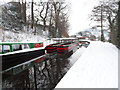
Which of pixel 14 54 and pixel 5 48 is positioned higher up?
pixel 5 48

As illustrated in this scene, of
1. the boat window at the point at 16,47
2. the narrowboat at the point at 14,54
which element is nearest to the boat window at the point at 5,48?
the narrowboat at the point at 14,54

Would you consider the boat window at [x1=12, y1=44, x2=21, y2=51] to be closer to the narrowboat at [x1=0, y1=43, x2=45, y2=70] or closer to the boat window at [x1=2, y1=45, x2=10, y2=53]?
the narrowboat at [x1=0, y1=43, x2=45, y2=70]

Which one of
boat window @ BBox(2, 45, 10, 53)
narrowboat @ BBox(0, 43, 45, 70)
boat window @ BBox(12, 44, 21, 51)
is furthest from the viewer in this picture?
boat window @ BBox(12, 44, 21, 51)

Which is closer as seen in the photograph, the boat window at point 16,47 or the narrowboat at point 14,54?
the narrowboat at point 14,54

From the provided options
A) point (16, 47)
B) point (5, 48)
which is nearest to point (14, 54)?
point (5, 48)

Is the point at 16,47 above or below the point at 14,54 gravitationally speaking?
above

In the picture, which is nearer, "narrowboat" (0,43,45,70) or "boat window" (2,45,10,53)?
"narrowboat" (0,43,45,70)

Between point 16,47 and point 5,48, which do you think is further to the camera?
point 16,47

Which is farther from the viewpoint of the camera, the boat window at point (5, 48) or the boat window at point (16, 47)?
the boat window at point (16, 47)

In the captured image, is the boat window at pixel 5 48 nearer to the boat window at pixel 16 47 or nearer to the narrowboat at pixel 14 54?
the narrowboat at pixel 14 54

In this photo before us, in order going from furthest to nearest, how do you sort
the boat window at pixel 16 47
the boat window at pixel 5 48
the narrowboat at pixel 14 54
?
the boat window at pixel 16 47, the boat window at pixel 5 48, the narrowboat at pixel 14 54

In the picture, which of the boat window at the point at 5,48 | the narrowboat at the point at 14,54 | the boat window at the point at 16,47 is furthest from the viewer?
the boat window at the point at 16,47

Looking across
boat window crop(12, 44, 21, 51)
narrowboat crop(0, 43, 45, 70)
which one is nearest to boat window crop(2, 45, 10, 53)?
narrowboat crop(0, 43, 45, 70)

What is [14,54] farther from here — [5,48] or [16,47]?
→ [16,47]
